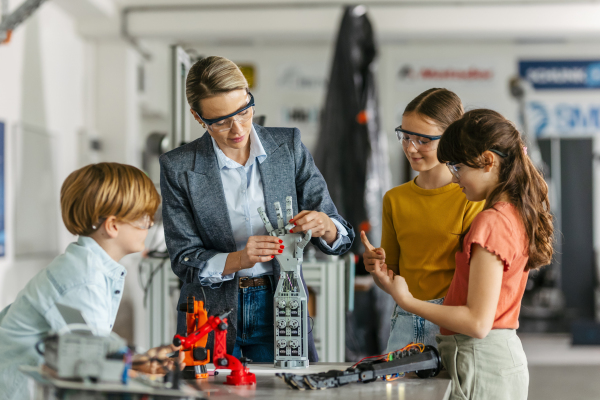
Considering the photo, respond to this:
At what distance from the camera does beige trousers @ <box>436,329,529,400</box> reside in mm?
1215

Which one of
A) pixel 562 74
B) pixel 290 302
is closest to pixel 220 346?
pixel 290 302

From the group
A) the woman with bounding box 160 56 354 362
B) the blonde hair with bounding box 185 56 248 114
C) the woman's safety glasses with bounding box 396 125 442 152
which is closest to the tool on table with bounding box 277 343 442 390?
the woman with bounding box 160 56 354 362

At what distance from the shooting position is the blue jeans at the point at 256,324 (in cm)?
145

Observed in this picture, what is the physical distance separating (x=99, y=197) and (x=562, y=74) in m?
6.22

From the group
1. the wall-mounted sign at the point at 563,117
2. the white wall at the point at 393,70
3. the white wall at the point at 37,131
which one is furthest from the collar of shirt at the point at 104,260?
the wall-mounted sign at the point at 563,117

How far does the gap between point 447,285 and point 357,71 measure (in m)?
2.80

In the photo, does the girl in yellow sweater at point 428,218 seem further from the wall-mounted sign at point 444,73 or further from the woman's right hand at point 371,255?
the wall-mounted sign at point 444,73

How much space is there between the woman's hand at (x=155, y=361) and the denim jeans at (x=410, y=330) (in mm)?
636

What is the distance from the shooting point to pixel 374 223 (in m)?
3.98

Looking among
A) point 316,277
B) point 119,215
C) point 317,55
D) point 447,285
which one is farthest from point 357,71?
point 119,215

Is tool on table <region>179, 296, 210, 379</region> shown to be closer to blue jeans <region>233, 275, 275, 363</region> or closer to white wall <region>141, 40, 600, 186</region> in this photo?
blue jeans <region>233, 275, 275, 363</region>

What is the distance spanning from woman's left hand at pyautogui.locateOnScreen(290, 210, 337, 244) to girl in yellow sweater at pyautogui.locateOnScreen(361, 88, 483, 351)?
0.13 metres

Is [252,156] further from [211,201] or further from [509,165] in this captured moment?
[509,165]

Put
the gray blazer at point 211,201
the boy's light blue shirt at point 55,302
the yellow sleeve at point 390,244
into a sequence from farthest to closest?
the yellow sleeve at point 390,244 < the gray blazer at point 211,201 < the boy's light blue shirt at point 55,302
